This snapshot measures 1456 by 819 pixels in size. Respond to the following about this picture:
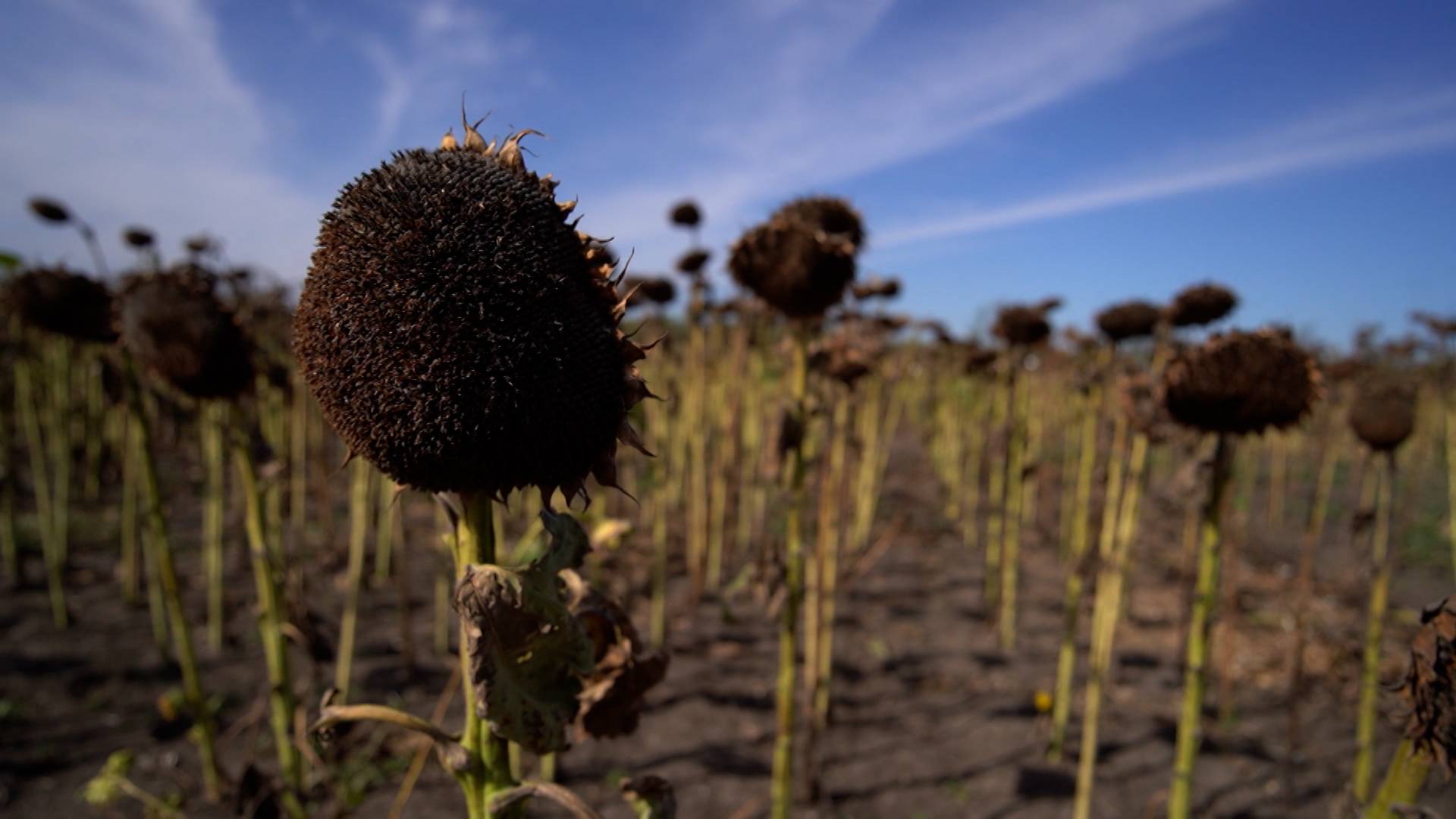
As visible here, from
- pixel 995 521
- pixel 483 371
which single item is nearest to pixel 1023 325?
pixel 995 521

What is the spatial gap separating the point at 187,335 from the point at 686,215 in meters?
4.43

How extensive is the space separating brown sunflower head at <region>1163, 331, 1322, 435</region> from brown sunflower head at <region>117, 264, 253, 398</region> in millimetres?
3642

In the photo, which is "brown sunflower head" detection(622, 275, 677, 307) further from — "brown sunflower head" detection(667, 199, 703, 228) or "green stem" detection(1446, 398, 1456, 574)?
"green stem" detection(1446, 398, 1456, 574)

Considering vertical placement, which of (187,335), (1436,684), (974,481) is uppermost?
(187,335)

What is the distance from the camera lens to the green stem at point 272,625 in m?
2.83

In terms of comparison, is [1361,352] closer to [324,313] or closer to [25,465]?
[324,313]

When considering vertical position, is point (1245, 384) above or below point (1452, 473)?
above

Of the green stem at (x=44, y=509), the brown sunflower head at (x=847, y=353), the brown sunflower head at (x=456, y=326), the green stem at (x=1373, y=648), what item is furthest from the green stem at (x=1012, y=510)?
the green stem at (x=44, y=509)

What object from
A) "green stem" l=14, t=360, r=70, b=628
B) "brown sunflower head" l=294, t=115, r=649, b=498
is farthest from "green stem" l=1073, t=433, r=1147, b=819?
"green stem" l=14, t=360, r=70, b=628

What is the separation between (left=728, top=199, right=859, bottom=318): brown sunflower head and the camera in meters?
3.02

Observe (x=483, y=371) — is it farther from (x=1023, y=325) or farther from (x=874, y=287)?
(x=1023, y=325)

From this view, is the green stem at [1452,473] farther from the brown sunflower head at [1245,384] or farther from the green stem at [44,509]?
the green stem at [44,509]

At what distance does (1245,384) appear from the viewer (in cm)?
252

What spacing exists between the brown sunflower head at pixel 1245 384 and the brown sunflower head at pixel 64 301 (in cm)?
475
